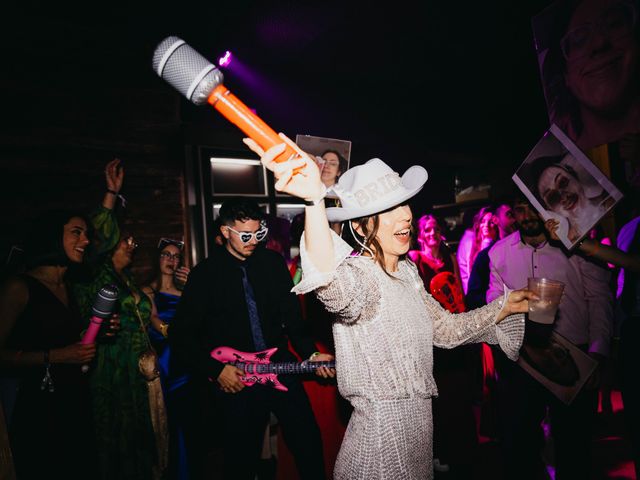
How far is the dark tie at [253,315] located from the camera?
2604mm

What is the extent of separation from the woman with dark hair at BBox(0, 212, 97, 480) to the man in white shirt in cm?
309

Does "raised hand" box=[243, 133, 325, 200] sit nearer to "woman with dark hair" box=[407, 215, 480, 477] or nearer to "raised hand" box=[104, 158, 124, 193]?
"woman with dark hair" box=[407, 215, 480, 477]

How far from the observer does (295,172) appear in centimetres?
98

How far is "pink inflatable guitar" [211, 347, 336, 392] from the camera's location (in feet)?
7.46

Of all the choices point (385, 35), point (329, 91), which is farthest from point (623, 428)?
point (329, 91)

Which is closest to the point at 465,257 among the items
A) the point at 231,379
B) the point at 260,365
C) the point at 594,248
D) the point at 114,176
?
the point at 594,248

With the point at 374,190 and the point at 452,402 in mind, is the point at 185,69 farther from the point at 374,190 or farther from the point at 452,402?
the point at 452,402

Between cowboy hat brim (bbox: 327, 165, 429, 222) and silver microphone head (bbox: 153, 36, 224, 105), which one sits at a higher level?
silver microphone head (bbox: 153, 36, 224, 105)

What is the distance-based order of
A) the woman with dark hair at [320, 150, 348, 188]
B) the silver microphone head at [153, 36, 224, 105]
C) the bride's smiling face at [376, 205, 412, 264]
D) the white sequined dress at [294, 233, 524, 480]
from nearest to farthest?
1. the silver microphone head at [153, 36, 224, 105]
2. the white sequined dress at [294, 233, 524, 480]
3. the bride's smiling face at [376, 205, 412, 264]
4. the woman with dark hair at [320, 150, 348, 188]

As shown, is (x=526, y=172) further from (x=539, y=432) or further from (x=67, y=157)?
(x=67, y=157)

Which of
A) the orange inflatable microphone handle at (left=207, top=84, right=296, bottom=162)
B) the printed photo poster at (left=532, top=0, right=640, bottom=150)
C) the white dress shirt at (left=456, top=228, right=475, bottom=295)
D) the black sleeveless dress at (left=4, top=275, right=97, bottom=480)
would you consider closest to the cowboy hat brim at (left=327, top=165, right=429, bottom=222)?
the orange inflatable microphone handle at (left=207, top=84, right=296, bottom=162)

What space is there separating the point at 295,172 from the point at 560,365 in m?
2.36

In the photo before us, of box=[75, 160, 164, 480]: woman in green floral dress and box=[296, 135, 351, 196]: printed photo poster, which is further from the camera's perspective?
box=[296, 135, 351, 196]: printed photo poster

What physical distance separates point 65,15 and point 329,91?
4.00 m
